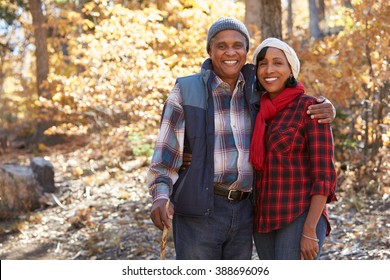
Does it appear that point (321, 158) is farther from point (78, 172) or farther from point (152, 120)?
point (78, 172)

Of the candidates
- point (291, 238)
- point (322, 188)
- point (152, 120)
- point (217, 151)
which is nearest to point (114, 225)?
point (152, 120)

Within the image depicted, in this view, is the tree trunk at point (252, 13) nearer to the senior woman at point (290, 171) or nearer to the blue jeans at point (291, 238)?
the senior woman at point (290, 171)

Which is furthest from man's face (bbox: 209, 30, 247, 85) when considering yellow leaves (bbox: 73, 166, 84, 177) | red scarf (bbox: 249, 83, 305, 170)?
yellow leaves (bbox: 73, 166, 84, 177)

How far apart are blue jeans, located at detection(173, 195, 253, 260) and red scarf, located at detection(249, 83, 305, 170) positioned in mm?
285

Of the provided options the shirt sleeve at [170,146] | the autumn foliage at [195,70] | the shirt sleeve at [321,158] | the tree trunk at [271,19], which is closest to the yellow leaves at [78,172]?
the autumn foliage at [195,70]

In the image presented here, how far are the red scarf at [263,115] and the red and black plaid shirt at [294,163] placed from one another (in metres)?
0.03

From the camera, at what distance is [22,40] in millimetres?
18016

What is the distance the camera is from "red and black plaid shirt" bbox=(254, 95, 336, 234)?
2.89m

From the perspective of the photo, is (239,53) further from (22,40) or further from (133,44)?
(22,40)

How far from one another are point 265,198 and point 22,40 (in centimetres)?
1647

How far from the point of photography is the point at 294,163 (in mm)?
2943

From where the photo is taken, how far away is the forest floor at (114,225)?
6059 mm

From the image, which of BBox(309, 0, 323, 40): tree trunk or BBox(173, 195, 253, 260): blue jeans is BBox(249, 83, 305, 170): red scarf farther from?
BBox(309, 0, 323, 40): tree trunk

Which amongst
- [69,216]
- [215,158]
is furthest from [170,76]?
[215,158]
